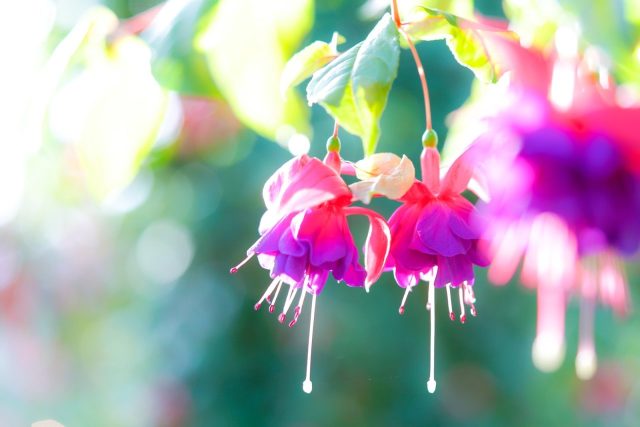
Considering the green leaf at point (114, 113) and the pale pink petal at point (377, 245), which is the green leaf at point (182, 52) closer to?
the green leaf at point (114, 113)

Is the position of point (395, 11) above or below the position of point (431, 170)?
above

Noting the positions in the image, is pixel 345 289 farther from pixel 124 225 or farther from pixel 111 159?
pixel 111 159

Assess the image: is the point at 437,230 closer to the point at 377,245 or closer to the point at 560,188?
the point at 377,245

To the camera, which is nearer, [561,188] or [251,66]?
[561,188]

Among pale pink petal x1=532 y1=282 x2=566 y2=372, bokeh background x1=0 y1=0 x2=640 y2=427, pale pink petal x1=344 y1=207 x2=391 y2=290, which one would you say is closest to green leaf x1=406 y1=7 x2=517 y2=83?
pale pink petal x1=344 y1=207 x2=391 y2=290

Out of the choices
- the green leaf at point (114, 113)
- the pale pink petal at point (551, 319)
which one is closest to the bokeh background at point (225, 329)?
the green leaf at point (114, 113)

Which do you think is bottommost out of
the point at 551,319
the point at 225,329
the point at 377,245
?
the point at 225,329

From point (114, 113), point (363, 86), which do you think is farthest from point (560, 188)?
point (114, 113)
